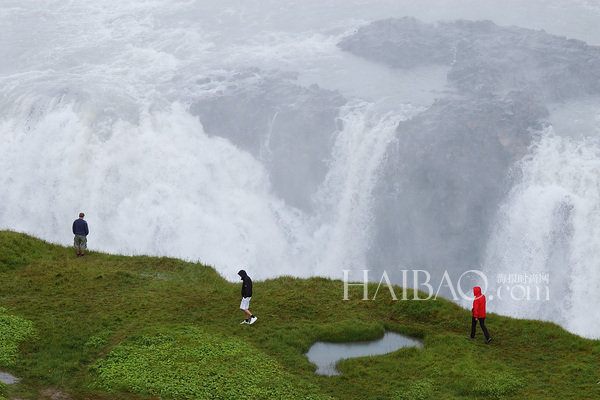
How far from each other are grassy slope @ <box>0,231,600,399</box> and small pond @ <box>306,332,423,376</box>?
320 mm

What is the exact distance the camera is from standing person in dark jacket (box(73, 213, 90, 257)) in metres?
28.8

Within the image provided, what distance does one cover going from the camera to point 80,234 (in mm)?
29219

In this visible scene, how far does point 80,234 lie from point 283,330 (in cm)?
1146

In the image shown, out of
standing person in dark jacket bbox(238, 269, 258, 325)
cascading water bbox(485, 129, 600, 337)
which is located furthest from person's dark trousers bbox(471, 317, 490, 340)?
cascading water bbox(485, 129, 600, 337)

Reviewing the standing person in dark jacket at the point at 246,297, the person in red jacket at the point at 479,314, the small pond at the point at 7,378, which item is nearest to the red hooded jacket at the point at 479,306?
the person in red jacket at the point at 479,314

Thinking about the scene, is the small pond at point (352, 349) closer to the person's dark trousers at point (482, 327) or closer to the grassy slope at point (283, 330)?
the grassy slope at point (283, 330)

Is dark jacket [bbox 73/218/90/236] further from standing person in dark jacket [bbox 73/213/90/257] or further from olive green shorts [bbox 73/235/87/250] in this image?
olive green shorts [bbox 73/235/87/250]

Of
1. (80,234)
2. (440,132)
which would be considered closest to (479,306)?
(80,234)

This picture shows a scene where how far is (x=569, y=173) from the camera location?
42469 millimetres

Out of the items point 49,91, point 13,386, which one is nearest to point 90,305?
point 13,386

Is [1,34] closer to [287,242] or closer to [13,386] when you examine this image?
[287,242]

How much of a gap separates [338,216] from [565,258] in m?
16.1

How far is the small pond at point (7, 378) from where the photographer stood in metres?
19.0

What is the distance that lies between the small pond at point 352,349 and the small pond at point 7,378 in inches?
361
